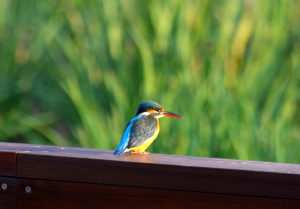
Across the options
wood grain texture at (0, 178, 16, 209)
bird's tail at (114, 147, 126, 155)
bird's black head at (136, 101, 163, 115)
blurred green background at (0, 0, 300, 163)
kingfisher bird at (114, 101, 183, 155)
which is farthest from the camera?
blurred green background at (0, 0, 300, 163)

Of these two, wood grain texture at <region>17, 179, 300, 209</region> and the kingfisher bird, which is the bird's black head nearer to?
the kingfisher bird

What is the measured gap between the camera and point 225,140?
102 inches

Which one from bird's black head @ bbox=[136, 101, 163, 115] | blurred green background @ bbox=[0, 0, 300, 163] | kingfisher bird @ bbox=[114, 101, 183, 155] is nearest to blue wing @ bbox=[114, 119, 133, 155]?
kingfisher bird @ bbox=[114, 101, 183, 155]

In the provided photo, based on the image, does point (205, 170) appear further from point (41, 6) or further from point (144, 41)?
point (41, 6)

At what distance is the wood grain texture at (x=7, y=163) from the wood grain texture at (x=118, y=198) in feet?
0.13

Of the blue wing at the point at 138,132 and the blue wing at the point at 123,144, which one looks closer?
the blue wing at the point at 123,144

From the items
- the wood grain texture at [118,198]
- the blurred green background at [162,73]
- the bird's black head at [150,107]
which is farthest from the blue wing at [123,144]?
the blurred green background at [162,73]

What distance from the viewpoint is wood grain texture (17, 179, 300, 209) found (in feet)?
3.62

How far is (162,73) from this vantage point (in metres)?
3.06

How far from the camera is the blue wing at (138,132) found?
1568 millimetres

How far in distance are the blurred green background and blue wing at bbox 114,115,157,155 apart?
36.2 inches

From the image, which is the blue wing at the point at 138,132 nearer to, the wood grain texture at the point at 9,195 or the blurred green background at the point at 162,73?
the wood grain texture at the point at 9,195

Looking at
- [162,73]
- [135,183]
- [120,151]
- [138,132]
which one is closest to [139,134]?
[138,132]

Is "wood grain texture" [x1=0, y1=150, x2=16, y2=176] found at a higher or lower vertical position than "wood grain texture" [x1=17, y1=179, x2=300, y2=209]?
higher
